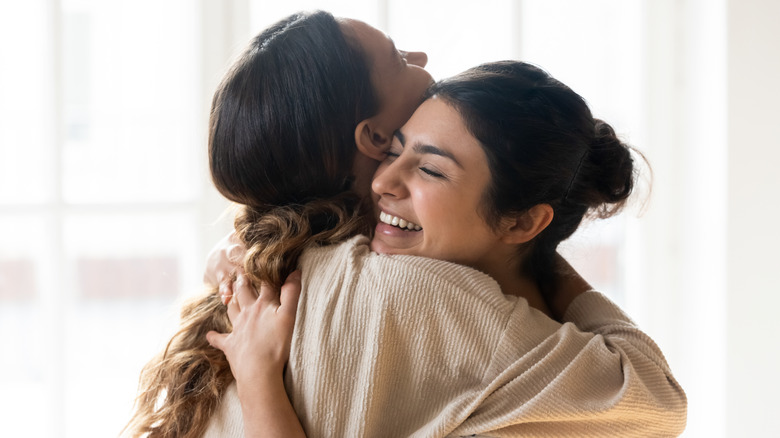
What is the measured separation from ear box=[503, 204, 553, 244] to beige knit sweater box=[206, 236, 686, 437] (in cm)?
11

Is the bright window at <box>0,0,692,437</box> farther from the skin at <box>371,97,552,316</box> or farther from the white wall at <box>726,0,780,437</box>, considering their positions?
the skin at <box>371,97,552,316</box>

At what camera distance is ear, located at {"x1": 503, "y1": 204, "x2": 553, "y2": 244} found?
1077 mm

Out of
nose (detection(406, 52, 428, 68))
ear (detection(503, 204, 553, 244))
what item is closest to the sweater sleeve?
ear (detection(503, 204, 553, 244))

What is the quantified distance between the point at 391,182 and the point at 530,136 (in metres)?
0.20

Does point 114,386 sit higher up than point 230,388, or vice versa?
point 230,388

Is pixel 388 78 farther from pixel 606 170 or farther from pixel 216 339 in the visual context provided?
pixel 216 339

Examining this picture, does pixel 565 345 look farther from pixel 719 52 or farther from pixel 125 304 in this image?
pixel 125 304

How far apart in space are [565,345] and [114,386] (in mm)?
1595

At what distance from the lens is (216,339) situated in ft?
3.82

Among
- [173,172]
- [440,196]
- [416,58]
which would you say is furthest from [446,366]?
[173,172]

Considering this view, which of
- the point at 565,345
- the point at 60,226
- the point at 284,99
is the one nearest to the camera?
the point at 565,345

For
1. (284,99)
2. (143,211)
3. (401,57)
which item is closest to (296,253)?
(284,99)

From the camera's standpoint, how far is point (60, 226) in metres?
2.05

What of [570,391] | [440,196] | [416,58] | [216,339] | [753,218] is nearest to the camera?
[570,391]
